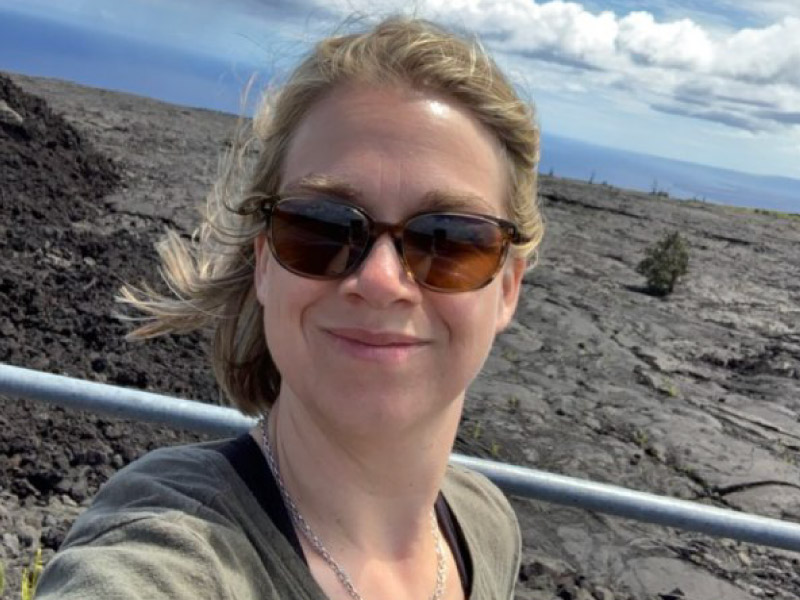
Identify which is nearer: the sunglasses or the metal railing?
the sunglasses

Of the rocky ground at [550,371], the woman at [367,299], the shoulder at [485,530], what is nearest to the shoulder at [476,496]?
the shoulder at [485,530]

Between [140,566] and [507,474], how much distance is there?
3.99 ft

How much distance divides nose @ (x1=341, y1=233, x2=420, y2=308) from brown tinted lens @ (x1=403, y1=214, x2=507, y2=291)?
24mm

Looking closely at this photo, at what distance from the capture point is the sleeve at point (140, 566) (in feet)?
4.16

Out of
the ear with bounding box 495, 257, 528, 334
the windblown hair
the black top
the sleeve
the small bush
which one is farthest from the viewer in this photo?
the small bush

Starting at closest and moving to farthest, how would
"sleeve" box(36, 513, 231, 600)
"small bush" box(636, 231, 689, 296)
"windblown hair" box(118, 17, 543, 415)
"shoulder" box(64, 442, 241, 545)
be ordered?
"sleeve" box(36, 513, 231, 600)
"shoulder" box(64, 442, 241, 545)
"windblown hair" box(118, 17, 543, 415)
"small bush" box(636, 231, 689, 296)

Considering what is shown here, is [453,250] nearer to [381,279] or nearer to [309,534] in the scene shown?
[381,279]

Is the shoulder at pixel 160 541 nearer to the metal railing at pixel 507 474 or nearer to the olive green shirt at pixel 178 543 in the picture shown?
the olive green shirt at pixel 178 543

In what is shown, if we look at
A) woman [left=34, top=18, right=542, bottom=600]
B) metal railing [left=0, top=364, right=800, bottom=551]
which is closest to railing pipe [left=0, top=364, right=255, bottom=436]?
metal railing [left=0, top=364, right=800, bottom=551]

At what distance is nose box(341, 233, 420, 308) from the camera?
166cm

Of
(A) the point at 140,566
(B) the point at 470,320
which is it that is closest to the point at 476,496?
(B) the point at 470,320

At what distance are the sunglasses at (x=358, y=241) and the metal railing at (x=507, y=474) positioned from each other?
64cm

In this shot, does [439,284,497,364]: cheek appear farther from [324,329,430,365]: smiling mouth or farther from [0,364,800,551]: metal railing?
[0,364,800,551]: metal railing

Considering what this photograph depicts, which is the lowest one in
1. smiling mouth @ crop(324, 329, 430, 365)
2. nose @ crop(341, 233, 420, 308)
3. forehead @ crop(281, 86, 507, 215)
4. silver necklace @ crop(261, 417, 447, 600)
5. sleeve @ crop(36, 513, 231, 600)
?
silver necklace @ crop(261, 417, 447, 600)
